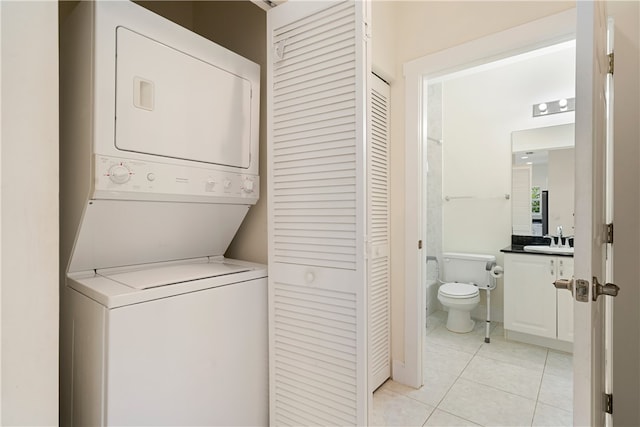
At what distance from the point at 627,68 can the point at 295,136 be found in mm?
1629

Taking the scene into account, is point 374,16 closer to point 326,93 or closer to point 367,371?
point 326,93

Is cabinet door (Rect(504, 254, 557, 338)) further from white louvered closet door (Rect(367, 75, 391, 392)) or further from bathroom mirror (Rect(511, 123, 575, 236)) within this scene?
white louvered closet door (Rect(367, 75, 391, 392))

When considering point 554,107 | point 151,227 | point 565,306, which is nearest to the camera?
point 151,227

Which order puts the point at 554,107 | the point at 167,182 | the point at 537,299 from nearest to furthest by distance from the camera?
the point at 167,182
the point at 537,299
the point at 554,107

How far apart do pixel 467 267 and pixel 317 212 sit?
109 inches

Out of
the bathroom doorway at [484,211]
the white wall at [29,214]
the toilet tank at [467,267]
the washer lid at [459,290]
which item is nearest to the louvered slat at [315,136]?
the white wall at [29,214]

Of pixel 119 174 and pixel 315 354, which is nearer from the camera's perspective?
pixel 119 174

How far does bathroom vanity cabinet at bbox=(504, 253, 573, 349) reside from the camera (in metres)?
2.78

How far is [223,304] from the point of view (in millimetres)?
1420

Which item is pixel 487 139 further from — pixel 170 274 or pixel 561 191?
pixel 170 274

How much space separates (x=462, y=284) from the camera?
3.46 metres

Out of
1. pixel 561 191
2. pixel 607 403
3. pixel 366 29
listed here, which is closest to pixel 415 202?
pixel 366 29

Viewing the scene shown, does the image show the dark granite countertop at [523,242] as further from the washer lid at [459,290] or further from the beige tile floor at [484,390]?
the beige tile floor at [484,390]

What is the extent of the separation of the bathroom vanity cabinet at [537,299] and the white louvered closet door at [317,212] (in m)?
2.44
